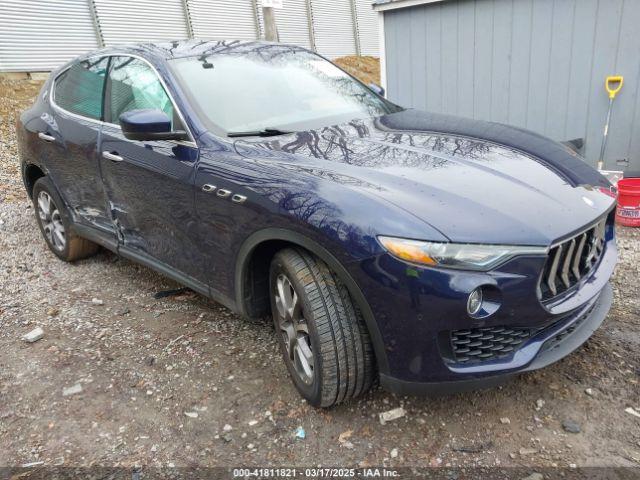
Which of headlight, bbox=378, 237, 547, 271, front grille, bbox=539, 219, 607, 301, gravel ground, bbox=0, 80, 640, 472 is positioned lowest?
gravel ground, bbox=0, 80, 640, 472

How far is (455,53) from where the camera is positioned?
21.4 feet

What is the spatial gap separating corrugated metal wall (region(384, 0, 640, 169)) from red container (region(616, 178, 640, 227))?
1365mm

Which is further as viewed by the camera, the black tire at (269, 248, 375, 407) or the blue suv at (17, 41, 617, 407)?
the black tire at (269, 248, 375, 407)

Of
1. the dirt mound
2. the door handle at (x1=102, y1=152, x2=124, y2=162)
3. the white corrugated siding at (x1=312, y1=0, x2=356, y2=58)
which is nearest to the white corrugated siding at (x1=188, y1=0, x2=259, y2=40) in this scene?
the white corrugated siding at (x1=312, y1=0, x2=356, y2=58)

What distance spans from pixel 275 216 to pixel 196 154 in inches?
28.6

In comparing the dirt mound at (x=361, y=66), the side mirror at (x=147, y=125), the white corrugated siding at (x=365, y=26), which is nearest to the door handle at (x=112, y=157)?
the side mirror at (x=147, y=125)

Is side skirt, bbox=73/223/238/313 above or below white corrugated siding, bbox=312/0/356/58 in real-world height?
above

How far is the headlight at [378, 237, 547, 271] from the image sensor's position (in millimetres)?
1911

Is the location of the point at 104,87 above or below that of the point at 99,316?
above

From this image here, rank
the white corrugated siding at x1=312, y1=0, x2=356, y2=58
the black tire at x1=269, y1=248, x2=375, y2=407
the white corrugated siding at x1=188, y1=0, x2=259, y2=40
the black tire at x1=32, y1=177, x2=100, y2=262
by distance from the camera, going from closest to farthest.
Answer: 1. the black tire at x1=269, y1=248, x2=375, y2=407
2. the black tire at x1=32, y1=177, x2=100, y2=262
3. the white corrugated siding at x1=188, y1=0, x2=259, y2=40
4. the white corrugated siding at x1=312, y1=0, x2=356, y2=58

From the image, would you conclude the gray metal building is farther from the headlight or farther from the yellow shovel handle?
the headlight

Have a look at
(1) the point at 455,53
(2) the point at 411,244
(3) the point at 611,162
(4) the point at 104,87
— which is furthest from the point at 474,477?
(1) the point at 455,53

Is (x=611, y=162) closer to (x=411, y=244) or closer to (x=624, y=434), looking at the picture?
(x=624, y=434)

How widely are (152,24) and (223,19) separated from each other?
2.77m
